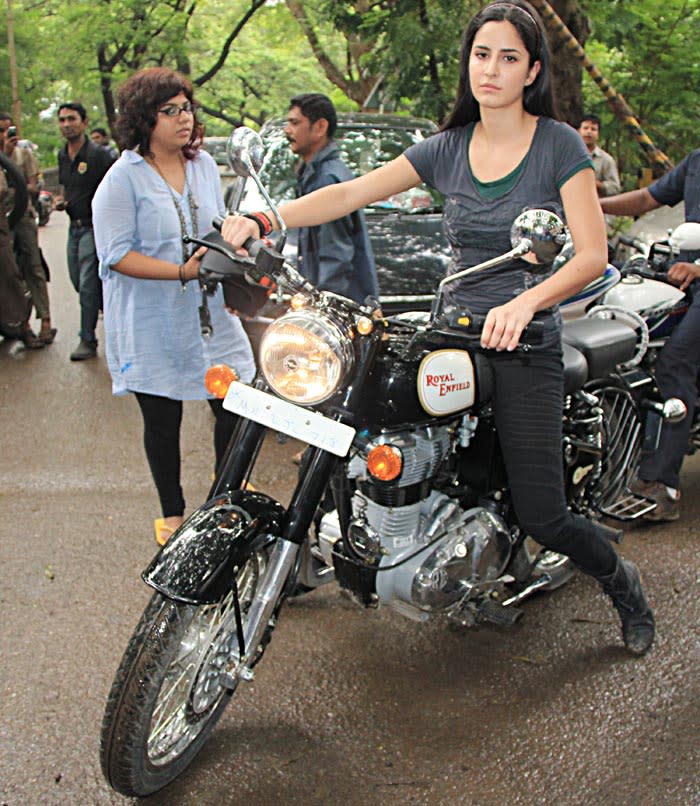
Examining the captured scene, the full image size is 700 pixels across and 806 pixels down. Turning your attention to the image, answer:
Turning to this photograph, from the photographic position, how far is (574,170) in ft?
9.26

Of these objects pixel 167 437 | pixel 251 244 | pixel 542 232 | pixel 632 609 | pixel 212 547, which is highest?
pixel 542 232

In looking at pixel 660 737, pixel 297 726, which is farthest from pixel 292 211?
pixel 660 737

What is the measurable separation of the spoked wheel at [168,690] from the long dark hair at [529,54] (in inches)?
61.9

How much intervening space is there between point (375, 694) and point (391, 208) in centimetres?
472

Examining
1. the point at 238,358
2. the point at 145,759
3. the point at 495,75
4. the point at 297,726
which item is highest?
the point at 495,75

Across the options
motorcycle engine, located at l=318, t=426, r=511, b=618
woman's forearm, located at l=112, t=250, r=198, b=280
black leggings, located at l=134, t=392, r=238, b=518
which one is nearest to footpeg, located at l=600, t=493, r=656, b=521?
motorcycle engine, located at l=318, t=426, r=511, b=618

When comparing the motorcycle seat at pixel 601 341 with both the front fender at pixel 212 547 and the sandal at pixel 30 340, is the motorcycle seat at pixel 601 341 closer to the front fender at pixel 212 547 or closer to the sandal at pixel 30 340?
the front fender at pixel 212 547

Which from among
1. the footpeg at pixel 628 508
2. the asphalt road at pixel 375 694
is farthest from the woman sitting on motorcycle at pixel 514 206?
the footpeg at pixel 628 508

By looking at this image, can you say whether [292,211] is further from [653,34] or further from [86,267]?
[653,34]

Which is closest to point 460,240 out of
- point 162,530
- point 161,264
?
point 161,264

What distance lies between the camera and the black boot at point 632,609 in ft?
11.6

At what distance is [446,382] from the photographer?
2828 millimetres

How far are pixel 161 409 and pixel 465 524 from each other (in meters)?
1.58

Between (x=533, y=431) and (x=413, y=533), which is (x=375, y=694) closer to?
(x=413, y=533)
